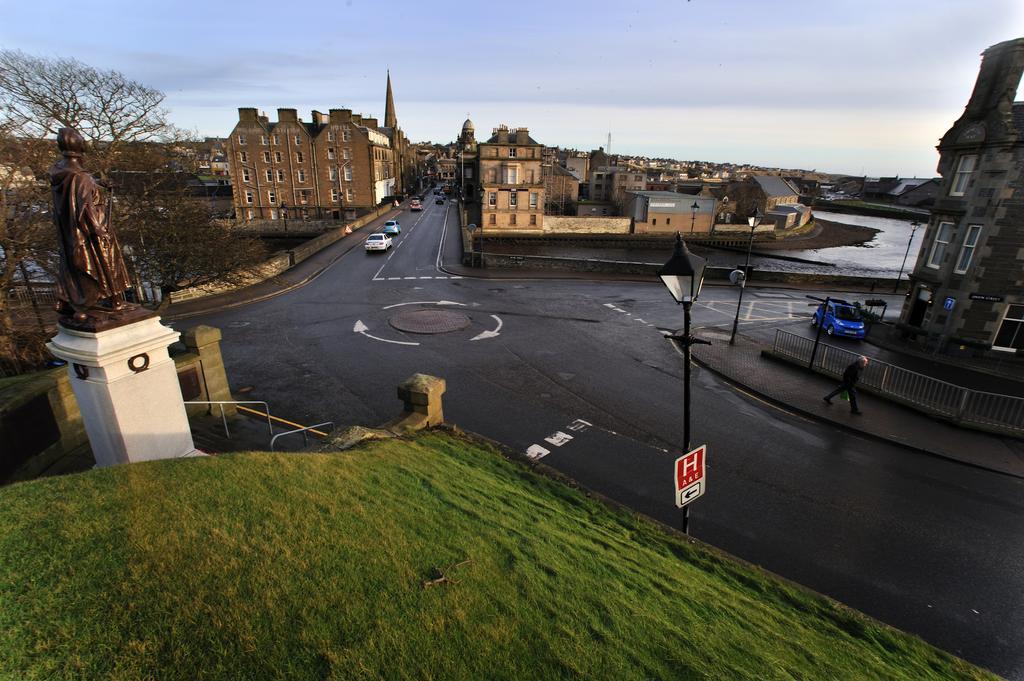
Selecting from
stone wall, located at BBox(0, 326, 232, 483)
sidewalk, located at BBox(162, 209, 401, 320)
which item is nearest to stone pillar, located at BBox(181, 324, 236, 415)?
stone wall, located at BBox(0, 326, 232, 483)

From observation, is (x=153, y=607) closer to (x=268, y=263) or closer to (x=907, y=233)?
(x=268, y=263)

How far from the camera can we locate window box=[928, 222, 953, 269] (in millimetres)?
18766

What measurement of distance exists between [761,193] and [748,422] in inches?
3866

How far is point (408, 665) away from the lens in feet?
11.3

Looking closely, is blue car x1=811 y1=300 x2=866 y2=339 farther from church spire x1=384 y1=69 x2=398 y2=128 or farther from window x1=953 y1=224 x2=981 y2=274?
church spire x1=384 y1=69 x2=398 y2=128

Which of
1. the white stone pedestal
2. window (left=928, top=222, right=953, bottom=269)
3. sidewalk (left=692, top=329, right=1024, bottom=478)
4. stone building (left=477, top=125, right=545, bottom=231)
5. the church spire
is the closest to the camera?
the white stone pedestal

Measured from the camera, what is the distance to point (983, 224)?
1739 cm

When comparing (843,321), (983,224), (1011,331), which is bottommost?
(843,321)

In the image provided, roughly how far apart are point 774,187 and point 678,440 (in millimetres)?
113129

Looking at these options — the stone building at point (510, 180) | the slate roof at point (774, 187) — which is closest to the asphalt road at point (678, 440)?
the stone building at point (510, 180)

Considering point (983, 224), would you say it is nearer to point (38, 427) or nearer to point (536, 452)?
point (536, 452)

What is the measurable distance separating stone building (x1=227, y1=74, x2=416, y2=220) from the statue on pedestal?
211ft

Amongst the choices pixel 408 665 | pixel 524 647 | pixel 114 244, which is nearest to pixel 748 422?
pixel 524 647

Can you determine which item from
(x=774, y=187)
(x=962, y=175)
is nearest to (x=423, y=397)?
(x=962, y=175)
